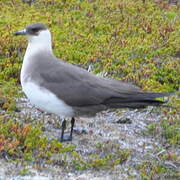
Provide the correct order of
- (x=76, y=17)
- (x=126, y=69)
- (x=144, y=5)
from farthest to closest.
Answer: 1. (x=144, y=5)
2. (x=76, y=17)
3. (x=126, y=69)

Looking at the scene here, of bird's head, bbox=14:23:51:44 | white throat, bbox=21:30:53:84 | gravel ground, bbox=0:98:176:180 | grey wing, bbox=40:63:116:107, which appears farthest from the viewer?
bird's head, bbox=14:23:51:44

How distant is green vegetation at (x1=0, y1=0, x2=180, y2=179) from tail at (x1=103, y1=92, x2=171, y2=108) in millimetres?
649

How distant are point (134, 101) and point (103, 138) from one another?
0.96m

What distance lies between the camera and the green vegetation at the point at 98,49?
733cm

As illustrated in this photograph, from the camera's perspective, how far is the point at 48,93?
24.0 ft

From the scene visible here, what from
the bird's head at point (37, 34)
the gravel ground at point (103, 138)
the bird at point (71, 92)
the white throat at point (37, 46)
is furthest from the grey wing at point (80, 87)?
the gravel ground at point (103, 138)

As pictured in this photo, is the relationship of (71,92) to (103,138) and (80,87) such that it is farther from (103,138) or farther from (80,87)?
(103,138)

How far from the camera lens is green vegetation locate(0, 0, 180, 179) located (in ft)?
→ 24.1

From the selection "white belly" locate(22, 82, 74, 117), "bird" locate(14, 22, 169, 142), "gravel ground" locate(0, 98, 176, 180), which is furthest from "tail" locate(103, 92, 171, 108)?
"gravel ground" locate(0, 98, 176, 180)

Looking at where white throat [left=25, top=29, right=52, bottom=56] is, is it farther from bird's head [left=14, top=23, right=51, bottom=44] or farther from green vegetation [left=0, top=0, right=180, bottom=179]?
green vegetation [left=0, top=0, right=180, bottom=179]

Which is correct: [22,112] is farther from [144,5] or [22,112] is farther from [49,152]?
[144,5]

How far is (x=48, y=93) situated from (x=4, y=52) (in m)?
3.76

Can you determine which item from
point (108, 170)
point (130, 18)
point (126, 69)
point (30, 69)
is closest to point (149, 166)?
point (108, 170)

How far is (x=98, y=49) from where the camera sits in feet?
37.4
